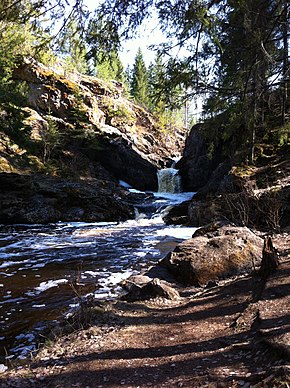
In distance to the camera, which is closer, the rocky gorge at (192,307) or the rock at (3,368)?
the rocky gorge at (192,307)

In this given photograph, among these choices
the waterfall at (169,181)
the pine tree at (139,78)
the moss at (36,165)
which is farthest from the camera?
the pine tree at (139,78)

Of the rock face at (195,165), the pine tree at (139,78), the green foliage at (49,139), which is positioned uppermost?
the pine tree at (139,78)

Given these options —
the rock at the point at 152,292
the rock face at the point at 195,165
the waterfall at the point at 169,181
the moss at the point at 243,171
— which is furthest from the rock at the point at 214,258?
the waterfall at the point at 169,181

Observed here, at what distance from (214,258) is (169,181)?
21.9 m

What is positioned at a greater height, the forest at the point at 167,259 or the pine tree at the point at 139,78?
the pine tree at the point at 139,78

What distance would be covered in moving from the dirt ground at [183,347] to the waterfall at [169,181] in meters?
23.0

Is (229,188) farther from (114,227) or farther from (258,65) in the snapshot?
(258,65)

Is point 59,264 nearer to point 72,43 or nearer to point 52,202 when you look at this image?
point 72,43

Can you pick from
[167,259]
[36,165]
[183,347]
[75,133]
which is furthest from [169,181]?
[183,347]

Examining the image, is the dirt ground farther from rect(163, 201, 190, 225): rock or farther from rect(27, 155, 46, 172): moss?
rect(27, 155, 46, 172): moss

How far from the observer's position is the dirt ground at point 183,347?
2.78 meters

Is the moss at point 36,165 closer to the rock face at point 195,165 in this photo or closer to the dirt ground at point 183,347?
the rock face at point 195,165

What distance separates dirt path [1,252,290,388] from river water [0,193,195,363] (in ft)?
3.46

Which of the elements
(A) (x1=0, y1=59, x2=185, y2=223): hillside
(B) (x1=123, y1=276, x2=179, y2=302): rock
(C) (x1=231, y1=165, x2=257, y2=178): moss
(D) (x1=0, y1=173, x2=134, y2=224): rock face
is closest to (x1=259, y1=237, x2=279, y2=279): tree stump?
(B) (x1=123, y1=276, x2=179, y2=302): rock
